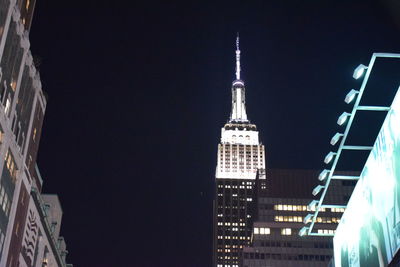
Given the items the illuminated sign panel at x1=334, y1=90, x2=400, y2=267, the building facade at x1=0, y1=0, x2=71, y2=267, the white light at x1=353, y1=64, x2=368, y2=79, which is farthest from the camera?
the building facade at x1=0, y1=0, x2=71, y2=267

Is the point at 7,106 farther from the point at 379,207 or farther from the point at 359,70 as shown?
the point at 379,207

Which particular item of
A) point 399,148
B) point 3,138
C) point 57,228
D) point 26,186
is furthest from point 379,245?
point 57,228

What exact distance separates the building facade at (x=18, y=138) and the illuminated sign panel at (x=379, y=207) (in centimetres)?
5738

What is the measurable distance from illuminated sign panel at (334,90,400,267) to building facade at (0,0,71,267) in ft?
188

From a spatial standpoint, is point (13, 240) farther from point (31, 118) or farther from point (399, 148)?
point (399, 148)

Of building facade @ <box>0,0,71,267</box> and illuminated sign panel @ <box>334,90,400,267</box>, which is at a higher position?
building facade @ <box>0,0,71,267</box>

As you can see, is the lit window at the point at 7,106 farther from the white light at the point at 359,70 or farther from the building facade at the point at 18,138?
the white light at the point at 359,70

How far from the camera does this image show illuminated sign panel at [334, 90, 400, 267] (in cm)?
3241

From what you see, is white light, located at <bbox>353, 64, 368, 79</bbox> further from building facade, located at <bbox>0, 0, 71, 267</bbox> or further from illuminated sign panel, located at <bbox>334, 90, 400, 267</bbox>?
building facade, located at <bbox>0, 0, 71, 267</bbox>

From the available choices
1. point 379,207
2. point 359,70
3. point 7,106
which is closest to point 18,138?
point 7,106

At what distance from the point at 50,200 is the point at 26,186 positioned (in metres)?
39.3

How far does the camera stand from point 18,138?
313 feet

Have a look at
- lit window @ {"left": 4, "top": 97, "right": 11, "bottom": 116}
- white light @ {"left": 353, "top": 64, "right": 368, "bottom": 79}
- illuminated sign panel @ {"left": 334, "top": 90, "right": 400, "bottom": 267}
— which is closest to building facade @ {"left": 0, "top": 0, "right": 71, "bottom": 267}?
lit window @ {"left": 4, "top": 97, "right": 11, "bottom": 116}

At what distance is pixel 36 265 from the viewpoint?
11444cm
